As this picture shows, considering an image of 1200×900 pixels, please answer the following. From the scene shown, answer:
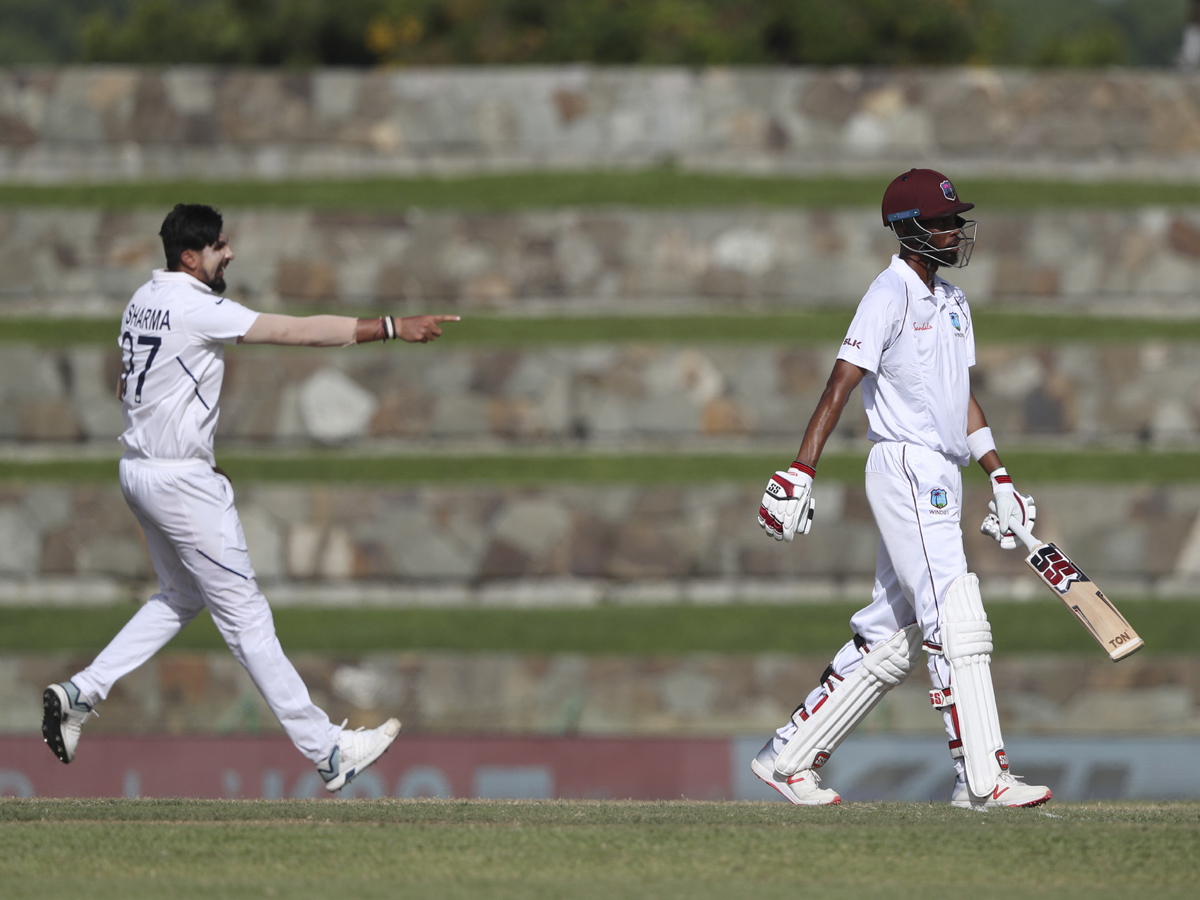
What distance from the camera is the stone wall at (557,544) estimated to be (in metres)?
12.8

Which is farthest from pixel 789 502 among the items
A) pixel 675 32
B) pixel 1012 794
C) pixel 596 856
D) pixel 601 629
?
pixel 675 32

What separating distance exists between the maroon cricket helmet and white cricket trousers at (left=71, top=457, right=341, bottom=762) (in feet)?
9.60

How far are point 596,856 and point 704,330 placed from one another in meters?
10.1

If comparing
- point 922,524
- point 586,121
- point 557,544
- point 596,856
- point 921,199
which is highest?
point 586,121

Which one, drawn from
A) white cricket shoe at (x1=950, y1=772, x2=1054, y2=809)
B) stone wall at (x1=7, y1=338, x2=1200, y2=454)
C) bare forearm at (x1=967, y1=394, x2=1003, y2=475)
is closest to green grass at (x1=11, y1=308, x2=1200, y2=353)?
stone wall at (x1=7, y1=338, x2=1200, y2=454)

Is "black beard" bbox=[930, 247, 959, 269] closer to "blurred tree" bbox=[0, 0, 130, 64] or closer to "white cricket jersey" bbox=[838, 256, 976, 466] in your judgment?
A: "white cricket jersey" bbox=[838, 256, 976, 466]

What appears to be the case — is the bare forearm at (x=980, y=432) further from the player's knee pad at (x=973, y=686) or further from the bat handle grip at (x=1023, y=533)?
the player's knee pad at (x=973, y=686)

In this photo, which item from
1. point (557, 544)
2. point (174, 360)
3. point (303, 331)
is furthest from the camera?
point (557, 544)

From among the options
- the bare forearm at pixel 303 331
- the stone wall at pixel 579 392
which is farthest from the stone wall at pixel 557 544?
the bare forearm at pixel 303 331

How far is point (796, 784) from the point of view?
19.8 feet

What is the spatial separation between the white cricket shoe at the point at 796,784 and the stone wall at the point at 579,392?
26.4ft

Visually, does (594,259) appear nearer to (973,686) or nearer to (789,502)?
(789,502)

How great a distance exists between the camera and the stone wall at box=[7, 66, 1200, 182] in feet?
54.1

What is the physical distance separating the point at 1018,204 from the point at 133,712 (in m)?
10.1
